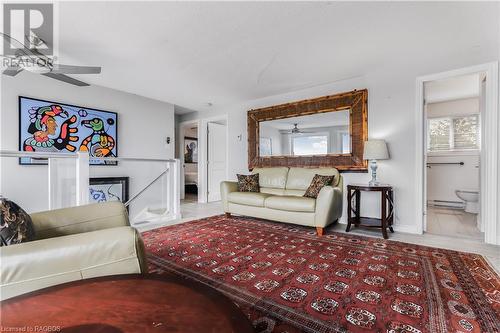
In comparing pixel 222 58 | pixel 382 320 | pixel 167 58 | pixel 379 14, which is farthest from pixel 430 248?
pixel 167 58

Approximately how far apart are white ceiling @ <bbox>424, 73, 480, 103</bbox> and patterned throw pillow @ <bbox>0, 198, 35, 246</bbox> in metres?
5.06

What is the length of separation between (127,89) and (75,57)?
4.73 ft

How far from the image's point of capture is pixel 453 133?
5.09m

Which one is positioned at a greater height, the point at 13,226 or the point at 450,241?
the point at 13,226

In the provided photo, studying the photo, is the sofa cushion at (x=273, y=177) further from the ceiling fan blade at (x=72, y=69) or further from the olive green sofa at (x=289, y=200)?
the ceiling fan blade at (x=72, y=69)

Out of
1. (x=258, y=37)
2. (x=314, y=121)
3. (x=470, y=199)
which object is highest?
(x=258, y=37)

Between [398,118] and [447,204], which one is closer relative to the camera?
[398,118]

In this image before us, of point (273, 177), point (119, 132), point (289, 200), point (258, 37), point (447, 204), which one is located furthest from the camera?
point (447, 204)

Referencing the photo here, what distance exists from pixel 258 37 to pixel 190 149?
18.7 ft

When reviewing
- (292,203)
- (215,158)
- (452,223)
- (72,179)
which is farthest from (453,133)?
(72,179)

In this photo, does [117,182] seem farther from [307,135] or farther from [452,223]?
[452,223]

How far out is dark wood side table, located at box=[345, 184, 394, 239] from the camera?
300 centimetres

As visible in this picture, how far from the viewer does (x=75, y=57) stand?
9.62 ft

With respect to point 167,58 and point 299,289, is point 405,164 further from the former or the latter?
point 167,58
